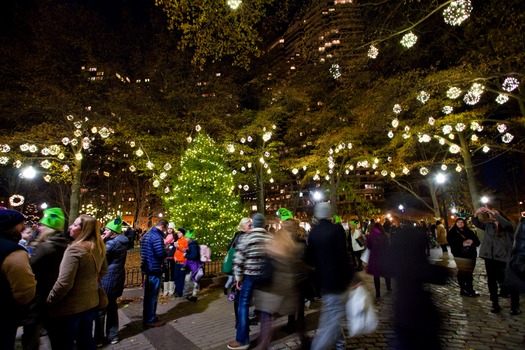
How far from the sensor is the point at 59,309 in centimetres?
333

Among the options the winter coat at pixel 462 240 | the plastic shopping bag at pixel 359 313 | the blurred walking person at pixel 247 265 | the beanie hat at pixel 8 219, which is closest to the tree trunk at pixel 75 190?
the blurred walking person at pixel 247 265

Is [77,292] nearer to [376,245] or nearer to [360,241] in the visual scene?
[376,245]

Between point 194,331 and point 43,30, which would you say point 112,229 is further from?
point 43,30

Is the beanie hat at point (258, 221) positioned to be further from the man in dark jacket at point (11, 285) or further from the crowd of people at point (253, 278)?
the man in dark jacket at point (11, 285)

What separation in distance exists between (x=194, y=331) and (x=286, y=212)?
285 cm

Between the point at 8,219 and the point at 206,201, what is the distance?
916 cm

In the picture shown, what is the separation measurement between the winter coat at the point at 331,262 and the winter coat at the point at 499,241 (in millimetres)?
4055

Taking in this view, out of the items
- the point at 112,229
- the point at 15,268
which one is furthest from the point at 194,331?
the point at 15,268

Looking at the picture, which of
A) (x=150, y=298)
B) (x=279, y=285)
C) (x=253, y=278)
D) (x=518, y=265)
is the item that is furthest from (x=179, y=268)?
(x=518, y=265)

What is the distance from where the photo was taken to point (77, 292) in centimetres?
344

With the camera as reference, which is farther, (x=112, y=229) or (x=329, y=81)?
(x=329, y=81)

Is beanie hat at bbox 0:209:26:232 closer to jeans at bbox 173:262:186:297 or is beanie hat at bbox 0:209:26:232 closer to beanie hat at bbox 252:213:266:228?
beanie hat at bbox 252:213:266:228

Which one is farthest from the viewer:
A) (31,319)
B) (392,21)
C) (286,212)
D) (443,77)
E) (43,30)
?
(43,30)

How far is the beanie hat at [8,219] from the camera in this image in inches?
108
